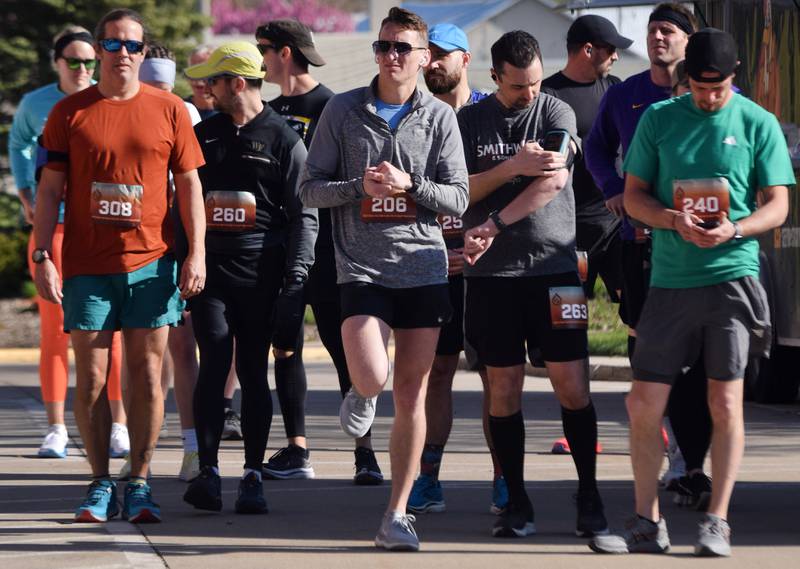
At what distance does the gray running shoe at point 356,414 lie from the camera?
6.76 m

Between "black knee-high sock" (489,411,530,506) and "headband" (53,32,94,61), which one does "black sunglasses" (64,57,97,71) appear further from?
"black knee-high sock" (489,411,530,506)

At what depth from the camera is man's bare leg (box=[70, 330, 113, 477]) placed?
7449 mm

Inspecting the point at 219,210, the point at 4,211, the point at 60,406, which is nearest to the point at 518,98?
the point at 219,210

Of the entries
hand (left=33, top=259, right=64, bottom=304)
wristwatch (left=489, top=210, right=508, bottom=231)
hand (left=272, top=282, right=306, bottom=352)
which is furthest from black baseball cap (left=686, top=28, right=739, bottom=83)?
hand (left=33, top=259, right=64, bottom=304)

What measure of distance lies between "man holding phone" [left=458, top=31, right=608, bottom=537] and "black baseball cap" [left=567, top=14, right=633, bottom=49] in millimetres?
1965

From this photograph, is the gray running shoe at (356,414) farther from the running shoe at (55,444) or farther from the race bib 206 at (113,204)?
the running shoe at (55,444)

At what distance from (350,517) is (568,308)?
1408 mm

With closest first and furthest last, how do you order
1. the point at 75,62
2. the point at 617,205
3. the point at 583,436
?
the point at 583,436 → the point at 617,205 → the point at 75,62

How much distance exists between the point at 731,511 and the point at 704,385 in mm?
761

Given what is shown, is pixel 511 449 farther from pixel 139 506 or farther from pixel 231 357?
pixel 139 506

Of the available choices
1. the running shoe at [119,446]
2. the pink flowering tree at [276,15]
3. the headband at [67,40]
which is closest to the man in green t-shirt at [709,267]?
the running shoe at [119,446]

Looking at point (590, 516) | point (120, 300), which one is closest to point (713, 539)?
point (590, 516)

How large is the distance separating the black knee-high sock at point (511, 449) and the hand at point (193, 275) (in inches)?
54.4

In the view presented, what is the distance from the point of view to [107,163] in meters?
7.37
